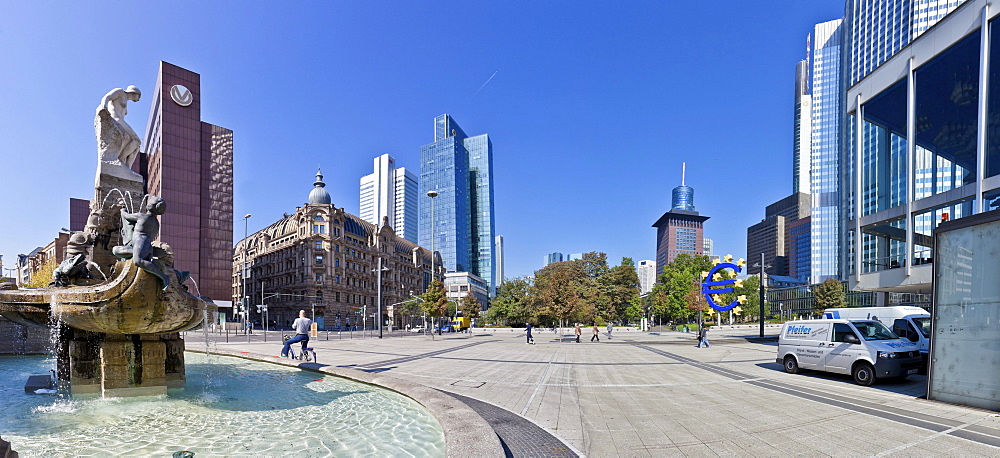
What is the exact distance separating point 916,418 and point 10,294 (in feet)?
50.7

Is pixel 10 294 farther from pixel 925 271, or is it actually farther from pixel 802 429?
pixel 925 271

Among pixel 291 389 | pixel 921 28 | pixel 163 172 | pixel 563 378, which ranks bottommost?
pixel 563 378

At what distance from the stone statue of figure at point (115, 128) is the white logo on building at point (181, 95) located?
5807cm

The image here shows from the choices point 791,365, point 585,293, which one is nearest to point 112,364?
point 791,365

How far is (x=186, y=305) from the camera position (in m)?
7.27

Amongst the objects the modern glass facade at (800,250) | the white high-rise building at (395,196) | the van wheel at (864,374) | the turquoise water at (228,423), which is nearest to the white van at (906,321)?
→ the van wheel at (864,374)

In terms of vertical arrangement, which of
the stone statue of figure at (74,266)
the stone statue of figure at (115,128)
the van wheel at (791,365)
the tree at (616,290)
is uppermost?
the stone statue of figure at (115,128)

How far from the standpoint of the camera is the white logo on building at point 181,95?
59719 millimetres

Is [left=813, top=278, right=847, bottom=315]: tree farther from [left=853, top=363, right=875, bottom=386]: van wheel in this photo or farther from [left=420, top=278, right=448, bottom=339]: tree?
[left=853, top=363, right=875, bottom=386]: van wheel

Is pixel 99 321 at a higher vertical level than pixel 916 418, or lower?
higher

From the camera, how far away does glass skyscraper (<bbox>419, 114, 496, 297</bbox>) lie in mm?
148375

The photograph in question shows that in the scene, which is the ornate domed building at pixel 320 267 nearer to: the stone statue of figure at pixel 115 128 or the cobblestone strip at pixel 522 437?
the stone statue of figure at pixel 115 128

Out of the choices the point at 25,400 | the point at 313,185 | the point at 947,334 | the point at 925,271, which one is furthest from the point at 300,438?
the point at 313,185

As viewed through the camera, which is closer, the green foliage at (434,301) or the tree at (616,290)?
the green foliage at (434,301)
